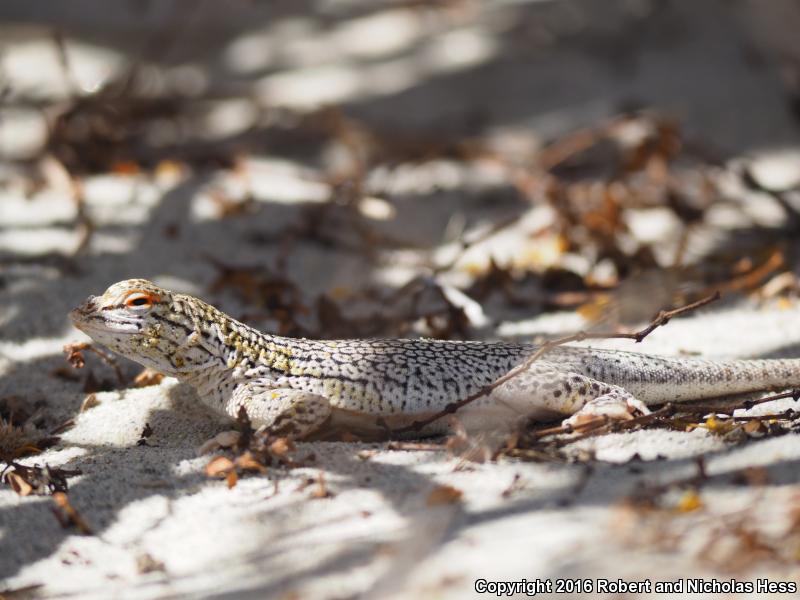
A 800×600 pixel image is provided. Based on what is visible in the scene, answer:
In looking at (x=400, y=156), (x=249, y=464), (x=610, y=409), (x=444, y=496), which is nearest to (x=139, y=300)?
(x=249, y=464)

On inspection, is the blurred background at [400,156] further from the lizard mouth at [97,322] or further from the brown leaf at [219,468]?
the brown leaf at [219,468]

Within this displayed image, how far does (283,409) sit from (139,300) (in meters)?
0.77

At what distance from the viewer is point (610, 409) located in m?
4.10

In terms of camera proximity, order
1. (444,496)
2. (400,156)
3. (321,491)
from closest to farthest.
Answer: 1. (444,496)
2. (321,491)
3. (400,156)

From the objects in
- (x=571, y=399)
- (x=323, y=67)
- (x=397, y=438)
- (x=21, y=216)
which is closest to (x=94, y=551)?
(x=397, y=438)

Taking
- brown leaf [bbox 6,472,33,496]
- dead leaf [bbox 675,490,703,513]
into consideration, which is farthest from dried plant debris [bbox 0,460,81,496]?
dead leaf [bbox 675,490,703,513]

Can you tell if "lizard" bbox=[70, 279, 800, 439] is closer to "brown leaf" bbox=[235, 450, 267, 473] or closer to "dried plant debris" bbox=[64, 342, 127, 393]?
"brown leaf" bbox=[235, 450, 267, 473]

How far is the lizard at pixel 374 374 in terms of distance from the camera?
419cm

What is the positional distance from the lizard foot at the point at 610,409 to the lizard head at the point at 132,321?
1696 mm

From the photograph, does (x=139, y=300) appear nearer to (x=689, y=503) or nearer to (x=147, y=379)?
(x=147, y=379)
